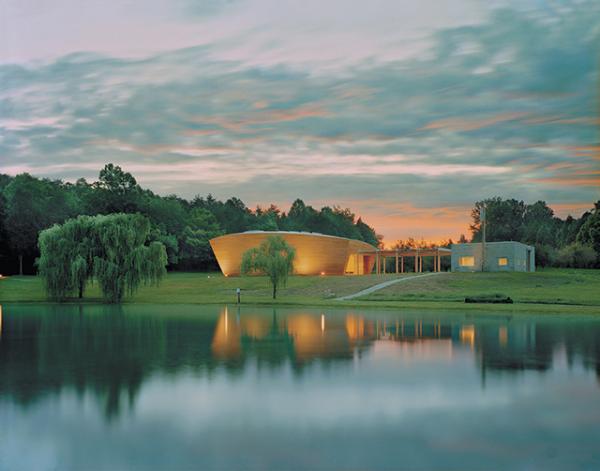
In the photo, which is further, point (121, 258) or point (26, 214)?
point (26, 214)

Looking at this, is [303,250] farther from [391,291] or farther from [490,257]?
[391,291]

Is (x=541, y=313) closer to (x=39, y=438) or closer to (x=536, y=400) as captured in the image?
(x=536, y=400)

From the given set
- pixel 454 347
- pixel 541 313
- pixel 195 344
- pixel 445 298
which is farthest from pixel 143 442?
pixel 445 298

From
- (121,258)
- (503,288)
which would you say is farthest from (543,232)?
(121,258)

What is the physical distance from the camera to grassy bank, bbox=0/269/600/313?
38.0 m

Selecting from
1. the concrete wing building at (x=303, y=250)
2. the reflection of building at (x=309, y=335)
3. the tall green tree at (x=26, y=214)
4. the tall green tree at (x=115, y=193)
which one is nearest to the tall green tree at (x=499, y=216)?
the concrete wing building at (x=303, y=250)

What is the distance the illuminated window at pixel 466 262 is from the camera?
62938mm

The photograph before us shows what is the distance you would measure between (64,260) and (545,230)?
8587 cm

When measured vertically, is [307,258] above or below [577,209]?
below

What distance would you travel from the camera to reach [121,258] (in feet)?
137

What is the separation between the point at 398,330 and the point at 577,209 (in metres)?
86.0

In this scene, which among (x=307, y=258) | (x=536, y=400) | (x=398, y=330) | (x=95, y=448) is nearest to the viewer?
(x=95, y=448)

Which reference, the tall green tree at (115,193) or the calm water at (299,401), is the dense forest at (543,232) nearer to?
the tall green tree at (115,193)

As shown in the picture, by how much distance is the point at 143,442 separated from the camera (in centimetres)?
828
